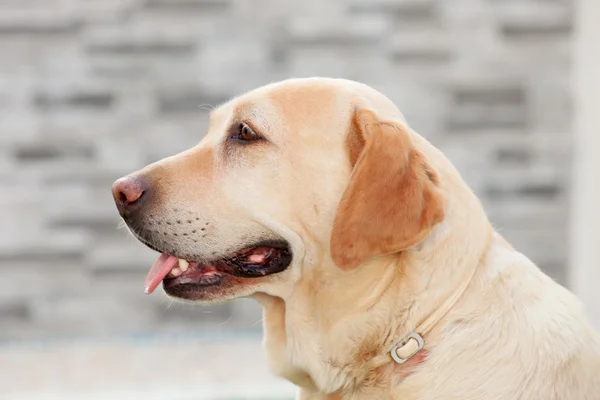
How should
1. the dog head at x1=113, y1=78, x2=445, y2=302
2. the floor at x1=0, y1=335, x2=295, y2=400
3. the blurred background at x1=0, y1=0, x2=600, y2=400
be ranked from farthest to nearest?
the blurred background at x1=0, y1=0, x2=600, y2=400 < the floor at x1=0, y1=335, x2=295, y2=400 < the dog head at x1=113, y1=78, x2=445, y2=302

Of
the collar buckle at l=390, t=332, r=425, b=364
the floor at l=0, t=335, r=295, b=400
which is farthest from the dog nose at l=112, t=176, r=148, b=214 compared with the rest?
the floor at l=0, t=335, r=295, b=400

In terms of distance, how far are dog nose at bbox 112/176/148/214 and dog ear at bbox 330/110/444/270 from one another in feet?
1.31

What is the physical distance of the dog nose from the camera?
157 cm

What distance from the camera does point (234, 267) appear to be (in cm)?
161

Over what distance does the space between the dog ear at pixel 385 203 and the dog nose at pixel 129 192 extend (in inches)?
15.7

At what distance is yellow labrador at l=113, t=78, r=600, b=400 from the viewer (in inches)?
56.8

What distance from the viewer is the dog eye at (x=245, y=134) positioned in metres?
1.64

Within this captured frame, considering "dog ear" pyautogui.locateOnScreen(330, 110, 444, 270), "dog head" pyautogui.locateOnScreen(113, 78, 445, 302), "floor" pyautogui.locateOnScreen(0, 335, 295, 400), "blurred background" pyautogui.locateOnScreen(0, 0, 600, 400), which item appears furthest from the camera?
"blurred background" pyautogui.locateOnScreen(0, 0, 600, 400)

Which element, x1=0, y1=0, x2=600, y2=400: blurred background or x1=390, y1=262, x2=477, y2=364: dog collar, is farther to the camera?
x1=0, y1=0, x2=600, y2=400: blurred background

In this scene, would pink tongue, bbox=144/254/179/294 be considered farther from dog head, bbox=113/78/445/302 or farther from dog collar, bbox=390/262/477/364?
dog collar, bbox=390/262/477/364

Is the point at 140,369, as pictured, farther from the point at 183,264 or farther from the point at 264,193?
the point at 264,193

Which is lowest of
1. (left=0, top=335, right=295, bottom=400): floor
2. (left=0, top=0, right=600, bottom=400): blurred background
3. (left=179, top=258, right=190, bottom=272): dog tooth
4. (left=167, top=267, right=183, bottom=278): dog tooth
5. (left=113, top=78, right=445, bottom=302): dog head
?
(left=0, top=335, right=295, bottom=400): floor

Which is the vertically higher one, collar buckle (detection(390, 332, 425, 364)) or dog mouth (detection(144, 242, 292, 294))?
dog mouth (detection(144, 242, 292, 294))

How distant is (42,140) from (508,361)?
10.8 ft
